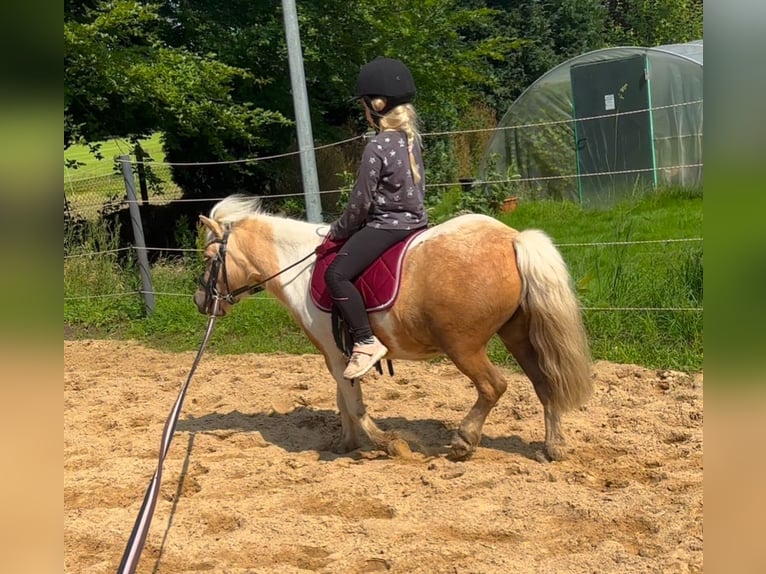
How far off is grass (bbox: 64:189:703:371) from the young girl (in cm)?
243

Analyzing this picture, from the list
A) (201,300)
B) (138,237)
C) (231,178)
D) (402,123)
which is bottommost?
(201,300)

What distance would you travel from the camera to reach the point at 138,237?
27.2ft

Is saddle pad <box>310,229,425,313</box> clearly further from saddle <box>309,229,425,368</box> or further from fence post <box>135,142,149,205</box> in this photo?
fence post <box>135,142,149,205</box>

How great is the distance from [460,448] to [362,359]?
2.57 feet

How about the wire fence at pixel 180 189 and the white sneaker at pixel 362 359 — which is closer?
the white sneaker at pixel 362 359

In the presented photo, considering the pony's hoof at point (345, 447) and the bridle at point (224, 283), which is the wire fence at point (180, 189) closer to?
the bridle at point (224, 283)

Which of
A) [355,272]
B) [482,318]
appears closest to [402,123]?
[355,272]

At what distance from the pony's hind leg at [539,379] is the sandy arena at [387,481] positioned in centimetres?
13

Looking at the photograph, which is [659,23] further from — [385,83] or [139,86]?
[385,83]

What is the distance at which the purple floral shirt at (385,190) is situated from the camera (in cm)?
403

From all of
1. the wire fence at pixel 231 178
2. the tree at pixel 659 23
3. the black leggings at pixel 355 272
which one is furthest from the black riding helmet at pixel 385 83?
the tree at pixel 659 23

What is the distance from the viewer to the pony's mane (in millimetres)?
4805

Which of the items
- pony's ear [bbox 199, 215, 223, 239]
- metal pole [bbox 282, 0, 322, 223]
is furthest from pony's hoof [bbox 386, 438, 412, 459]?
metal pole [bbox 282, 0, 322, 223]

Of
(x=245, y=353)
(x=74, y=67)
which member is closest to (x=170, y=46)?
(x=74, y=67)
